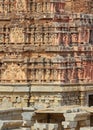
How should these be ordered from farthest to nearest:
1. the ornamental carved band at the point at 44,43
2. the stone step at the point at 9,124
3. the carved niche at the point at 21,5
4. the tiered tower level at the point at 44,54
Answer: the carved niche at the point at 21,5 → the ornamental carved band at the point at 44,43 → the tiered tower level at the point at 44,54 → the stone step at the point at 9,124

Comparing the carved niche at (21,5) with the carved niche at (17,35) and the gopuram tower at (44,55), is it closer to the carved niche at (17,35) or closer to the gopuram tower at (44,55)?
the gopuram tower at (44,55)

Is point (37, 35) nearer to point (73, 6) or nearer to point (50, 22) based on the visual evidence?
point (50, 22)

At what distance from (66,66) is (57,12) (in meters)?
3.35

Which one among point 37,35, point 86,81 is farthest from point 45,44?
point 86,81

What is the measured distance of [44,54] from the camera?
117ft

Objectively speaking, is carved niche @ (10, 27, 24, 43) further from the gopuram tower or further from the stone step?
the stone step

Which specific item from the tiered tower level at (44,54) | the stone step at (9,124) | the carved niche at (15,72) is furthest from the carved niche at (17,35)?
the stone step at (9,124)

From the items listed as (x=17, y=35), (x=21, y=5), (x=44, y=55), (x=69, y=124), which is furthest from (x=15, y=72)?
(x=69, y=124)

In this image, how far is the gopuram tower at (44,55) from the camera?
34500mm

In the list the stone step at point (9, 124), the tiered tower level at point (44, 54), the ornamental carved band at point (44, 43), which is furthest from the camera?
the ornamental carved band at point (44, 43)

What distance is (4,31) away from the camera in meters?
36.1

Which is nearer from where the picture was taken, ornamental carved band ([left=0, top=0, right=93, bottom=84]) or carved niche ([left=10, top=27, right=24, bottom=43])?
ornamental carved band ([left=0, top=0, right=93, bottom=84])

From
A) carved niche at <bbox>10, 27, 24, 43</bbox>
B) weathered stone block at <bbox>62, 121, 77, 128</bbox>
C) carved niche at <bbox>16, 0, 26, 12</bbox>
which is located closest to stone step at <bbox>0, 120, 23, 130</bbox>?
weathered stone block at <bbox>62, 121, 77, 128</bbox>

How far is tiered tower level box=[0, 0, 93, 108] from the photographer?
113 ft
